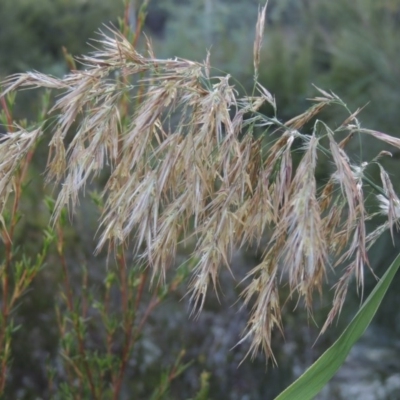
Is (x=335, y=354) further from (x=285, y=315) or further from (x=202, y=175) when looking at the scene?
(x=285, y=315)

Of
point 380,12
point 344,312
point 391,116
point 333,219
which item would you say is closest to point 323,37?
point 380,12

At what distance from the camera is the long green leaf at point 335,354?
1.32 metres

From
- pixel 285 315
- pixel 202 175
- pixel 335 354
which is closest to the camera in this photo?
pixel 202 175

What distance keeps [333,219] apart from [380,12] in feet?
10.3

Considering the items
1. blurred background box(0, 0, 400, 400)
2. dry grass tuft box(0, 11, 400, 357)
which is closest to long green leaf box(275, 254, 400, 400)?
dry grass tuft box(0, 11, 400, 357)

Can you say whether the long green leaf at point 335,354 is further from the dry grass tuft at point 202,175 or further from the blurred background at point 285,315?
the blurred background at point 285,315

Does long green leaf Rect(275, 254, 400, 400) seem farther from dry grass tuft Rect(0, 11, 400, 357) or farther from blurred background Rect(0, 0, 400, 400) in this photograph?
blurred background Rect(0, 0, 400, 400)

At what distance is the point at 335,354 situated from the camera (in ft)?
4.40

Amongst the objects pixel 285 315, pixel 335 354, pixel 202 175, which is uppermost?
pixel 202 175

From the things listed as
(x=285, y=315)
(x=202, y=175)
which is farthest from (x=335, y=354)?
(x=285, y=315)

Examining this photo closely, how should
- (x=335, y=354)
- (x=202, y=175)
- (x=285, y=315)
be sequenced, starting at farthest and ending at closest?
1. (x=285, y=315)
2. (x=335, y=354)
3. (x=202, y=175)

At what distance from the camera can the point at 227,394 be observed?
4.05 m

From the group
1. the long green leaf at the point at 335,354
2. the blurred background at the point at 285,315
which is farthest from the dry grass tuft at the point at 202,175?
the blurred background at the point at 285,315

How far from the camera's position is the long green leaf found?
1318mm
